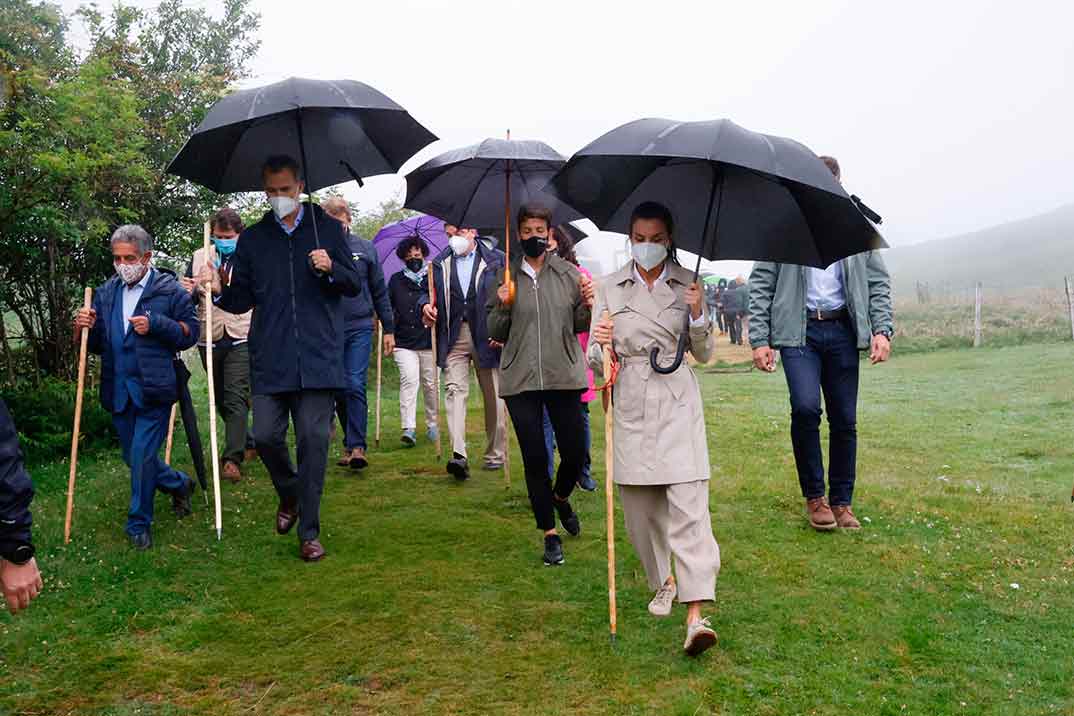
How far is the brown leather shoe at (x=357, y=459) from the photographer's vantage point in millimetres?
8823

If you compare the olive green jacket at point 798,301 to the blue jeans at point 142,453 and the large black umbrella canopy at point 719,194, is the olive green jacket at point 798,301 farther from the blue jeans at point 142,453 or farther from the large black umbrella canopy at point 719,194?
the blue jeans at point 142,453

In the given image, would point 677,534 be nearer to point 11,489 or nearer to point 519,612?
point 519,612

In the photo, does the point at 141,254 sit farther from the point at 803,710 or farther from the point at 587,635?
the point at 803,710

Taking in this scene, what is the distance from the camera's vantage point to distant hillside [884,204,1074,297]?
287 feet

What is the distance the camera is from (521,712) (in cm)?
410

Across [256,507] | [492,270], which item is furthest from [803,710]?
[492,270]

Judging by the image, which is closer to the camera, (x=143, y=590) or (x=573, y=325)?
(x=143, y=590)

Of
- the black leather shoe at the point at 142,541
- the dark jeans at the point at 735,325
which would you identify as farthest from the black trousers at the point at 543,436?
the dark jeans at the point at 735,325

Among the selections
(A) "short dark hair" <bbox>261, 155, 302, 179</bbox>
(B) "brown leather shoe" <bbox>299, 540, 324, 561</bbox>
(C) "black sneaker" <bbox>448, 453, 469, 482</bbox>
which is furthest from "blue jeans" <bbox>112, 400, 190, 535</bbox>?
(C) "black sneaker" <bbox>448, 453, 469, 482</bbox>

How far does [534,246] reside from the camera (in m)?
6.17

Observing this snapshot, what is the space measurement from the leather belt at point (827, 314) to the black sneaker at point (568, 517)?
2.01 m

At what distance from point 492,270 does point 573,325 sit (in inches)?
97.6

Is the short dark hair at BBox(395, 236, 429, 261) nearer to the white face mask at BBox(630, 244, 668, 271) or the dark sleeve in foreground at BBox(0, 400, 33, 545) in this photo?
the white face mask at BBox(630, 244, 668, 271)

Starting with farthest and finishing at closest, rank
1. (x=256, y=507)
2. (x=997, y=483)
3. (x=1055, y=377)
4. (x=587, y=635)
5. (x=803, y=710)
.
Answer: (x=1055, y=377) → (x=997, y=483) → (x=256, y=507) → (x=587, y=635) → (x=803, y=710)
